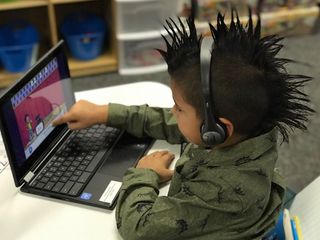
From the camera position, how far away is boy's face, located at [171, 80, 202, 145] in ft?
2.27

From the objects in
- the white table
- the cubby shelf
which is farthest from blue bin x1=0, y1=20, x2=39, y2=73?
the white table

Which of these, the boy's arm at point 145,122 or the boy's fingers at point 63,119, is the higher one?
the boy's fingers at point 63,119

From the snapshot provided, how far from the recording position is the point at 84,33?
2.45 meters

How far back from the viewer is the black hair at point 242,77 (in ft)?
2.07

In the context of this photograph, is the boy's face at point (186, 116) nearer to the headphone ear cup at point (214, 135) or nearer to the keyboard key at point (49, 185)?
the headphone ear cup at point (214, 135)

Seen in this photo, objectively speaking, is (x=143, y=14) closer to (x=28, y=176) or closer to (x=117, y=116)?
(x=117, y=116)

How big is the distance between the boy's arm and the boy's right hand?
0.06ft

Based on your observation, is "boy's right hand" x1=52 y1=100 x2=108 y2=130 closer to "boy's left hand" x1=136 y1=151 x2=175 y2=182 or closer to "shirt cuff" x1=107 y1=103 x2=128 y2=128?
"shirt cuff" x1=107 y1=103 x2=128 y2=128

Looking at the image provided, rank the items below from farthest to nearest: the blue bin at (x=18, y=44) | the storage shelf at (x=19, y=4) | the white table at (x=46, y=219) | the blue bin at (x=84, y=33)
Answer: the blue bin at (x=84, y=33) < the blue bin at (x=18, y=44) < the storage shelf at (x=19, y=4) < the white table at (x=46, y=219)

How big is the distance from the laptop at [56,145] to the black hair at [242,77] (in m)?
0.29

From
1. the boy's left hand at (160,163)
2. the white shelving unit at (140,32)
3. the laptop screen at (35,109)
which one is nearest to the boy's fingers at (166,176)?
the boy's left hand at (160,163)

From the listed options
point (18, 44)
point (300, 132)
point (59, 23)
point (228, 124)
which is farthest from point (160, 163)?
point (59, 23)

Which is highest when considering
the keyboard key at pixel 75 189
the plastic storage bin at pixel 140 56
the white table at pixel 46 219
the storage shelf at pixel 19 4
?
the storage shelf at pixel 19 4

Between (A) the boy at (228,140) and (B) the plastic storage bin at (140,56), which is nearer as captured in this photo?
(A) the boy at (228,140)
